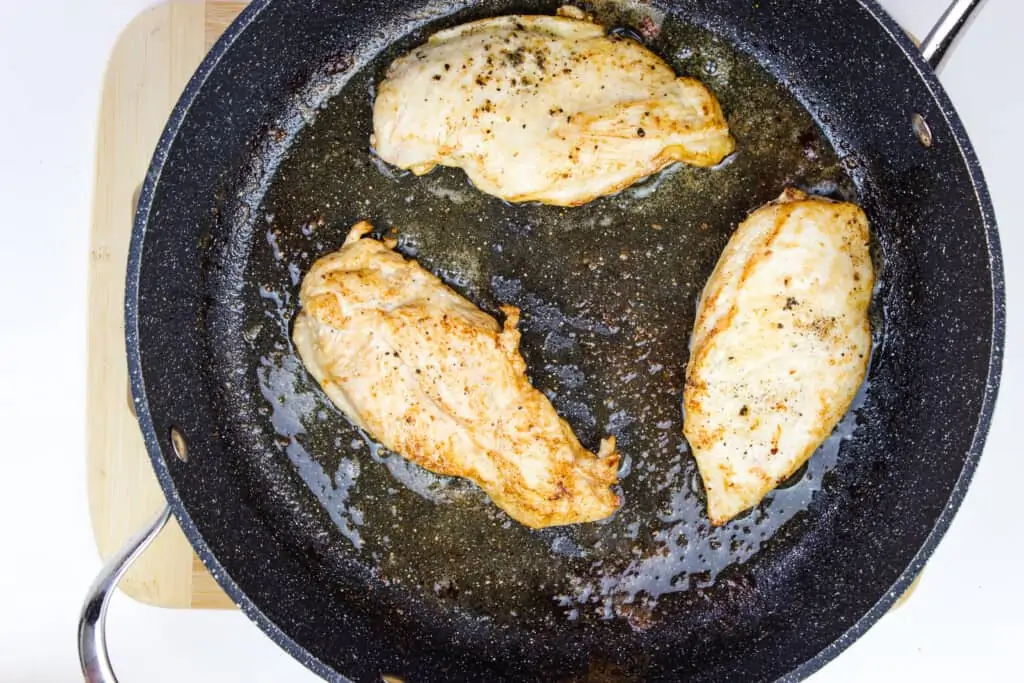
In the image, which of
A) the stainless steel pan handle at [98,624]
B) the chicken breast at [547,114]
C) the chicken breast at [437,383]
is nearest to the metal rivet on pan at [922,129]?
the chicken breast at [547,114]

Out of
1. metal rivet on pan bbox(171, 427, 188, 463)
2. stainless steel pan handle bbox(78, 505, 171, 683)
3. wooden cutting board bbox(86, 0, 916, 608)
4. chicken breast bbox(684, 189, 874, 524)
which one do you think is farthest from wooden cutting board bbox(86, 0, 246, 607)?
chicken breast bbox(684, 189, 874, 524)

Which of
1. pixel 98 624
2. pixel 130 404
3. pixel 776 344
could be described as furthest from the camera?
pixel 130 404

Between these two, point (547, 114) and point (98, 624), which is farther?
point (547, 114)

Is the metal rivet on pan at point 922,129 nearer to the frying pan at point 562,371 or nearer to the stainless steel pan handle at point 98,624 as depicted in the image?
the frying pan at point 562,371

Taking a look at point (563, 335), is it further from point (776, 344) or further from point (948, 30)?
point (948, 30)

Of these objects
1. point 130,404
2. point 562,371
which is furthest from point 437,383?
point 130,404

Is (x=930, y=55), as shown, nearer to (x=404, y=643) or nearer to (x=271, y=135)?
(x=271, y=135)
